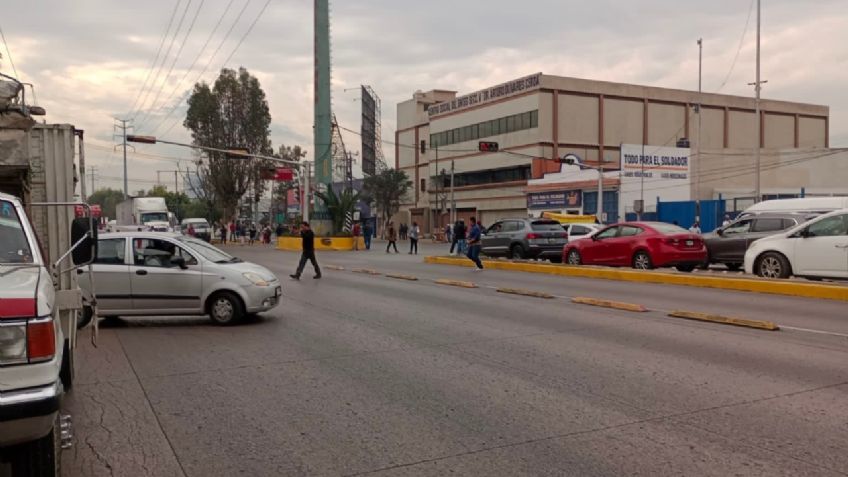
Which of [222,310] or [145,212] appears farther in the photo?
[145,212]

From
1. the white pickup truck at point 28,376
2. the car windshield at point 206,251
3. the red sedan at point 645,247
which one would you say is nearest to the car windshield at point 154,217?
the red sedan at point 645,247

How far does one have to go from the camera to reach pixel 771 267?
49.4ft

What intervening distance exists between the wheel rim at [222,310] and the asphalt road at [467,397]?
0.25m

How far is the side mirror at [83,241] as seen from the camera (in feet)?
16.3

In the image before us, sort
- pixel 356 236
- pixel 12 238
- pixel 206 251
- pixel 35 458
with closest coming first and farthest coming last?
pixel 35 458 < pixel 12 238 < pixel 206 251 < pixel 356 236

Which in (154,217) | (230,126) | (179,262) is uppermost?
(230,126)

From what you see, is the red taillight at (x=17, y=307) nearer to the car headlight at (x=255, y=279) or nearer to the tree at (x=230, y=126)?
the car headlight at (x=255, y=279)

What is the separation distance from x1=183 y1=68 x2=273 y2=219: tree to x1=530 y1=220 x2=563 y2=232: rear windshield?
36.2 meters

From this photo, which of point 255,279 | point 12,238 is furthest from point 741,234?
point 12,238

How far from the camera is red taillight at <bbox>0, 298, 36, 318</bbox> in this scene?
333 centimetres

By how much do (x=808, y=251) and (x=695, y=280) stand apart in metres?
2.30

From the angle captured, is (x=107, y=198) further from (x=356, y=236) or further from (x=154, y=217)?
(x=356, y=236)

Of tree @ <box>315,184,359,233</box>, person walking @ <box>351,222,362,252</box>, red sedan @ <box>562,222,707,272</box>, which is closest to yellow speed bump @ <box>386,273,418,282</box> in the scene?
red sedan @ <box>562,222,707,272</box>

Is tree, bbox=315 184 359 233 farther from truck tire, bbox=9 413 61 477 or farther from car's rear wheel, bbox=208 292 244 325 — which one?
truck tire, bbox=9 413 61 477
